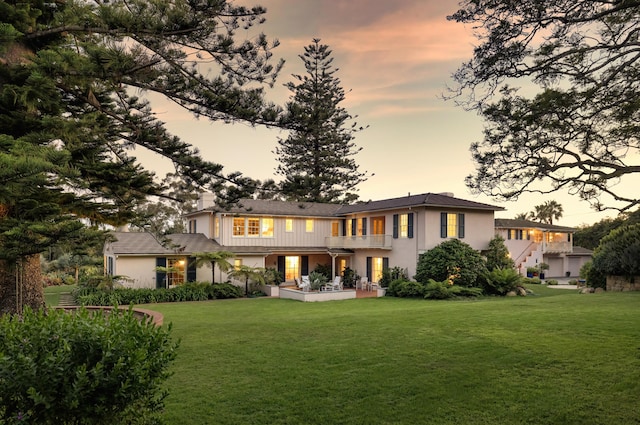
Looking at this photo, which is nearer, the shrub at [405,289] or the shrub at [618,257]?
the shrub at [618,257]

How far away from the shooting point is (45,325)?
12.3 feet

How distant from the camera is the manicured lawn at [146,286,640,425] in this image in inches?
204

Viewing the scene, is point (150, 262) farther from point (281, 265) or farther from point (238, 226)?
point (281, 265)

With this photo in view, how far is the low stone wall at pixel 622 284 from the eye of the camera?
1941 centimetres

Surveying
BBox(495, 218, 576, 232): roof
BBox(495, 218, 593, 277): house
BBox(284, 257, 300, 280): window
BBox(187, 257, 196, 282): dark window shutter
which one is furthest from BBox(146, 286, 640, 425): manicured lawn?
BBox(495, 218, 593, 277): house

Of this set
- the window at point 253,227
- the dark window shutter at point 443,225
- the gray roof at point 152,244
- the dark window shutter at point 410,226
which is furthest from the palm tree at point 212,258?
the dark window shutter at point 443,225

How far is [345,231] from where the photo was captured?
29.3m

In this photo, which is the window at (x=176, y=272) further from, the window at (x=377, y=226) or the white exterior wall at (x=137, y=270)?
the window at (x=377, y=226)

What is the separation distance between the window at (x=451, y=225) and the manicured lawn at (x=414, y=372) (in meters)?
11.9

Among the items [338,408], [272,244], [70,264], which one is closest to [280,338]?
[338,408]

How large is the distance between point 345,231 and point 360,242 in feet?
10.8

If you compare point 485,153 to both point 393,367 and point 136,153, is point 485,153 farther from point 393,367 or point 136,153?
point 136,153

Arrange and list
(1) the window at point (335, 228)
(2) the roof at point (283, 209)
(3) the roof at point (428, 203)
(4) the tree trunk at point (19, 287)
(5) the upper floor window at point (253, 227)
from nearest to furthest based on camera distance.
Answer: (4) the tree trunk at point (19, 287) → (3) the roof at point (428, 203) → (5) the upper floor window at point (253, 227) → (2) the roof at point (283, 209) → (1) the window at point (335, 228)

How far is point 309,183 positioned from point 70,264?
97.7 feet
